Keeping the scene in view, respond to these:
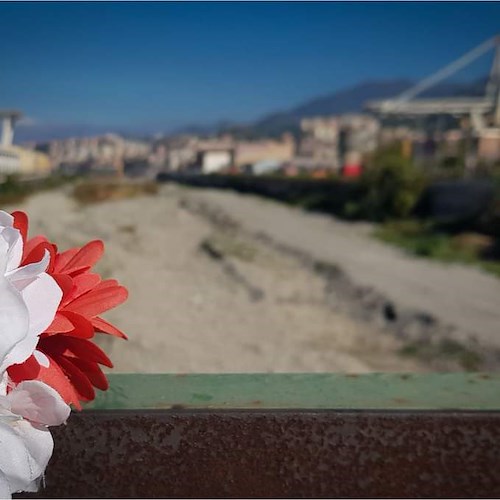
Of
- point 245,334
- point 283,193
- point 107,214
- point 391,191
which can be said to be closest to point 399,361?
point 245,334

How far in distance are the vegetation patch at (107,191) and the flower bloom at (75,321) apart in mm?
31253

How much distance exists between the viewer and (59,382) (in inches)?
33.6

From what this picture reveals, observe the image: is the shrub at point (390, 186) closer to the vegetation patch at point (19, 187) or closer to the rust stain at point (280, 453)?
the vegetation patch at point (19, 187)

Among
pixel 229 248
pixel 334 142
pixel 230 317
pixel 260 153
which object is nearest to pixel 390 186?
pixel 229 248

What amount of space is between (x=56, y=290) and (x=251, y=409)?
460 mm

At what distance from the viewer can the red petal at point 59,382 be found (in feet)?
2.77

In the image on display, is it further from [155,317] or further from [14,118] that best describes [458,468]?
[155,317]

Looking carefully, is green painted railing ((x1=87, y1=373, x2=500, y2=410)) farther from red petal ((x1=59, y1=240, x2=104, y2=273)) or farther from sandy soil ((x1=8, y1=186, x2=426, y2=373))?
sandy soil ((x1=8, y1=186, x2=426, y2=373))

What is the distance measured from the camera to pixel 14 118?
7.78 ft

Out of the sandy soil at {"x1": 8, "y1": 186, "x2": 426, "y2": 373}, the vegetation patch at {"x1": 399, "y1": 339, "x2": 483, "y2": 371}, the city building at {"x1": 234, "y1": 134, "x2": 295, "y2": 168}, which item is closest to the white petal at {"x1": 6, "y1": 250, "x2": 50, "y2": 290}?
the sandy soil at {"x1": 8, "y1": 186, "x2": 426, "y2": 373}

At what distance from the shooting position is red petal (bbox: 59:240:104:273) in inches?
35.4

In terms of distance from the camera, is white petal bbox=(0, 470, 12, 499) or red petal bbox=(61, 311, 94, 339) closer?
white petal bbox=(0, 470, 12, 499)

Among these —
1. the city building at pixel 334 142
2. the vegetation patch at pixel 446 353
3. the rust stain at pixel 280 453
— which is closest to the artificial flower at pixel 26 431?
the rust stain at pixel 280 453

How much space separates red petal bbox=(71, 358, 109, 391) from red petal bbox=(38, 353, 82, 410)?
0.12ft
